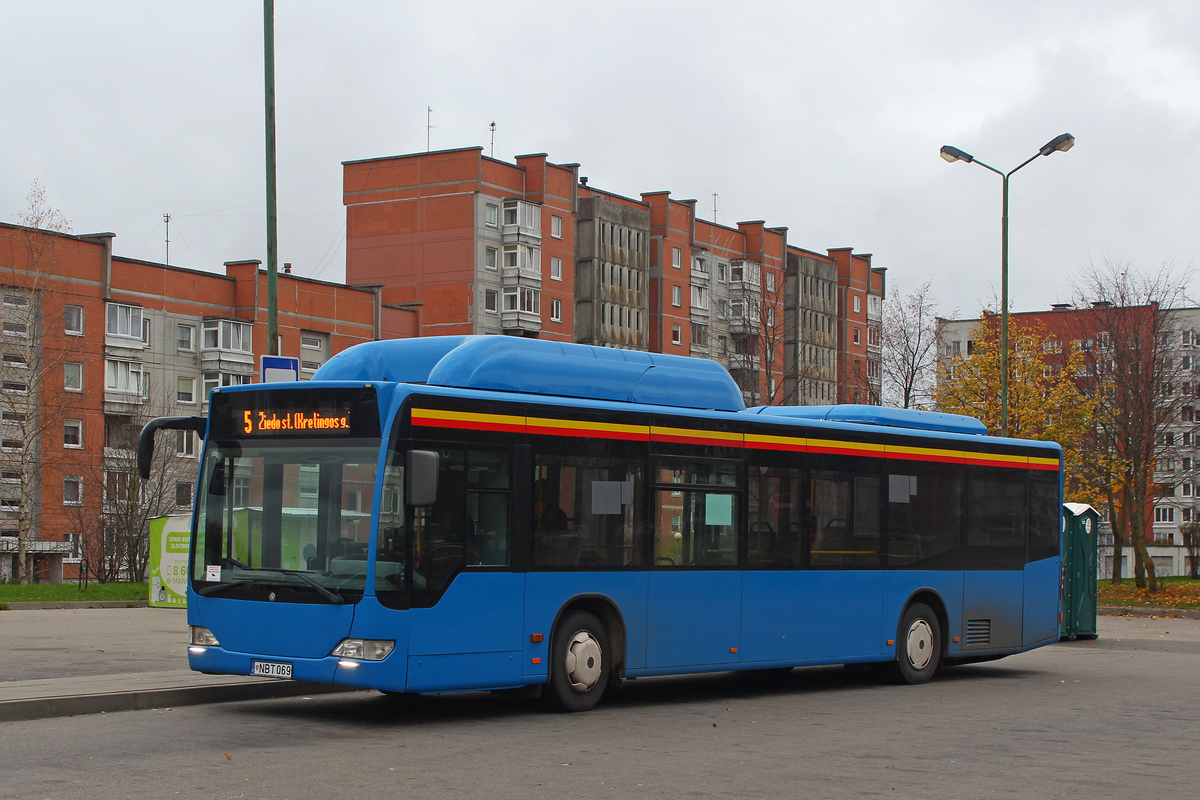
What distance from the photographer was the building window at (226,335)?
240ft

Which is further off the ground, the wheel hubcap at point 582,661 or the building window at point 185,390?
the building window at point 185,390

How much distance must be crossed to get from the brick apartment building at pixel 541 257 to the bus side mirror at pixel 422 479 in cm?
5938

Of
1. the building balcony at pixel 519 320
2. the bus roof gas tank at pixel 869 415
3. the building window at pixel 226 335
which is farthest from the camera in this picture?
the building balcony at pixel 519 320

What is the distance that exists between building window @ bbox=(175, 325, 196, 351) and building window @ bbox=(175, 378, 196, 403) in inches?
63.9

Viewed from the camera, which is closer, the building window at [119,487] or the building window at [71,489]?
the building window at [119,487]

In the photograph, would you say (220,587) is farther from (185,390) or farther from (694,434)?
(185,390)

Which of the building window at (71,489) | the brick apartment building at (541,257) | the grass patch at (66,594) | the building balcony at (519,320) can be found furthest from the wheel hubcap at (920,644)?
the building balcony at (519,320)

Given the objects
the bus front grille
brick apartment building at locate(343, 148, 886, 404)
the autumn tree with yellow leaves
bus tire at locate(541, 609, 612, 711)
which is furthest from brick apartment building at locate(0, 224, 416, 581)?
bus tire at locate(541, 609, 612, 711)

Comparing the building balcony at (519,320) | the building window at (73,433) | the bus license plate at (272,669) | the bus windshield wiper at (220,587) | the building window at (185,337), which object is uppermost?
the building balcony at (519,320)

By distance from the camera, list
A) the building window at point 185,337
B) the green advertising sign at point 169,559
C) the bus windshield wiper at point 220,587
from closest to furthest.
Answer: the bus windshield wiper at point 220,587, the green advertising sign at point 169,559, the building window at point 185,337

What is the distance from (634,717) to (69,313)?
59.8m

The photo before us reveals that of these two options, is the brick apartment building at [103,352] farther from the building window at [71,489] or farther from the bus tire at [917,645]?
the bus tire at [917,645]

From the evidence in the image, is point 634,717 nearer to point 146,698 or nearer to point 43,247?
point 146,698

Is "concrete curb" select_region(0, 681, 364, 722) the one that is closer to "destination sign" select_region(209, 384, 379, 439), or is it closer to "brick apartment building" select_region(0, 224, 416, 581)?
"destination sign" select_region(209, 384, 379, 439)
